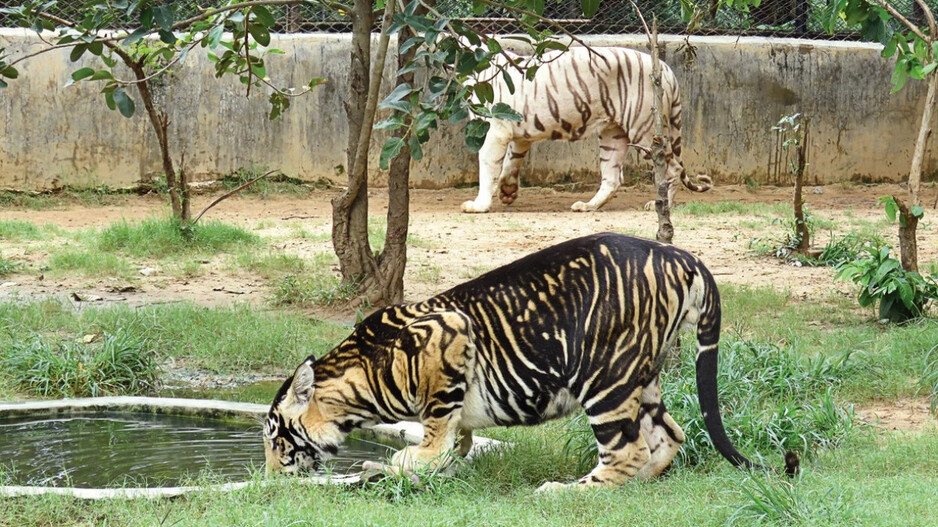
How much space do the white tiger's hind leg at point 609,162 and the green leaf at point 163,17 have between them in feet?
26.1

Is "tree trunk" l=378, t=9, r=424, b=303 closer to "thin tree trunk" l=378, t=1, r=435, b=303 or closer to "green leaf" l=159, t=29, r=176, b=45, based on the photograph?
"thin tree trunk" l=378, t=1, r=435, b=303

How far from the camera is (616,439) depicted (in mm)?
4453

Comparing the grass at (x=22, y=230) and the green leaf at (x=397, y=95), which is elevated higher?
the green leaf at (x=397, y=95)

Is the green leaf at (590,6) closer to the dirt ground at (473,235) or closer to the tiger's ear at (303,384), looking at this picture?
the tiger's ear at (303,384)

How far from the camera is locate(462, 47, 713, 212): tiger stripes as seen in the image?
41.5 feet

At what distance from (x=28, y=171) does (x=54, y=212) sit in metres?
0.89

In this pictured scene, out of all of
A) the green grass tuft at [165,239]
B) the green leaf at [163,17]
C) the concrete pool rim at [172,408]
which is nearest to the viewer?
the green leaf at [163,17]

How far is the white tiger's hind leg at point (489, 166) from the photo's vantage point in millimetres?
12617

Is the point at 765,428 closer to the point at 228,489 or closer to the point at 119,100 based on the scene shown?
the point at 228,489

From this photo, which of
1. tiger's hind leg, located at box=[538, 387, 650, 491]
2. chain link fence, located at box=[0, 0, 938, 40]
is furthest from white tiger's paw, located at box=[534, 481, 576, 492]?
chain link fence, located at box=[0, 0, 938, 40]

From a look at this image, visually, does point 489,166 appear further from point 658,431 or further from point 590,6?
point 658,431

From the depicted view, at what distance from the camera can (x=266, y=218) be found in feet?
39.3

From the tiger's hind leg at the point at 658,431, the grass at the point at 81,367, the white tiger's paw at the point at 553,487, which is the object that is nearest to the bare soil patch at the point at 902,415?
the tiger's hind leg at the point at 658,431

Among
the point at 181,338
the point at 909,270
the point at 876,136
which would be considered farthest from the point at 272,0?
the point at 876,136
